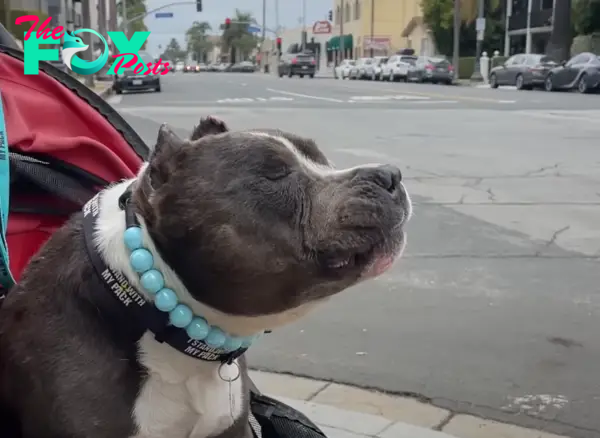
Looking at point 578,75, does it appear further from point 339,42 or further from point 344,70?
point 339,42

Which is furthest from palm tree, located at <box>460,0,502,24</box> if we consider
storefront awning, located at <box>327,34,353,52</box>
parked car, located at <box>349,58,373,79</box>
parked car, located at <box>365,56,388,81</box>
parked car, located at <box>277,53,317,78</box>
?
storefront awning, located at <box>327,34,353,52</box>

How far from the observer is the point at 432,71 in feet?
131

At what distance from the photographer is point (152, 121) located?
16266 millimetres

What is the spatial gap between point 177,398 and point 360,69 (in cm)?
4943

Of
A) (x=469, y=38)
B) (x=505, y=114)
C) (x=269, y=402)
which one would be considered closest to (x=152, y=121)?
(x=505, y=114)

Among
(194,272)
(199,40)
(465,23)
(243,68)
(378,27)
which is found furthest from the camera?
(199,40)

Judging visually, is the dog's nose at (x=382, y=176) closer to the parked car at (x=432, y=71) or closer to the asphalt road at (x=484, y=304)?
the asphalt road at (x=484, y=304)

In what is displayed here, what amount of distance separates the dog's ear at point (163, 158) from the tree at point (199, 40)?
487 ft

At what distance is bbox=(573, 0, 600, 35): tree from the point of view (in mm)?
38750

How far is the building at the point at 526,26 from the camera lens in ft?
151

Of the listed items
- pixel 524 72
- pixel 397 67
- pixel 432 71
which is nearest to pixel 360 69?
pixel 397 67

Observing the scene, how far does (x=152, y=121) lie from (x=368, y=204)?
14.6m

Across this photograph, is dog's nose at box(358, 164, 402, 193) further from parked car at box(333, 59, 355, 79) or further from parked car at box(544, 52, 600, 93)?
parked car at box(333, 59, 355, 79)

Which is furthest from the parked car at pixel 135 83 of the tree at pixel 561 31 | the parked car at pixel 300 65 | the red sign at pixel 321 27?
the red sign at pixel 321 27
